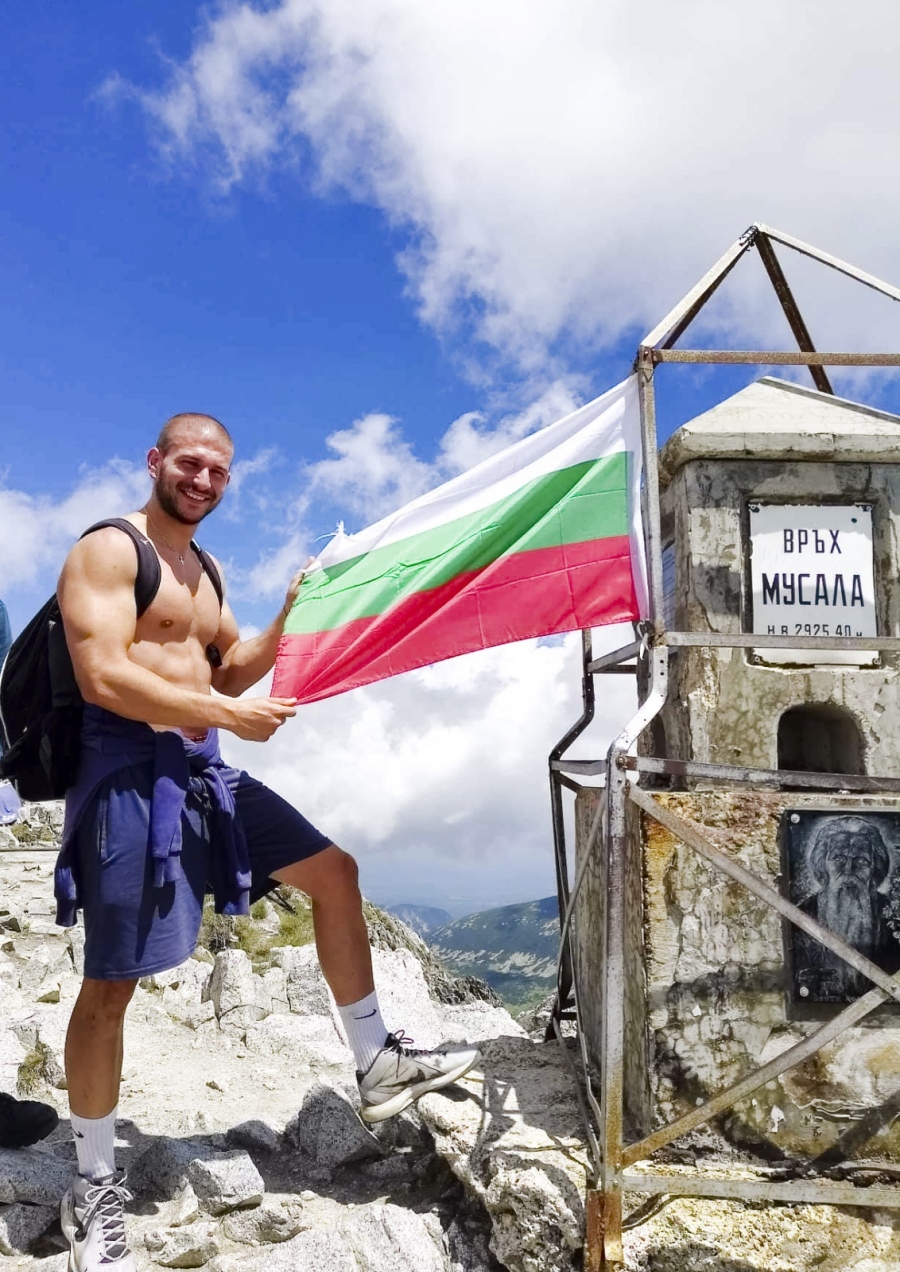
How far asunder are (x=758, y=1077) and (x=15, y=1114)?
11.9 ft

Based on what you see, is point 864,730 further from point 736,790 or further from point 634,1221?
point 634,1221

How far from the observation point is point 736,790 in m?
4.23

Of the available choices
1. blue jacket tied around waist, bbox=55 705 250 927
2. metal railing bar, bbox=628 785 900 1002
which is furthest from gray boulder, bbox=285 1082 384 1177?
metal railing bar, bbox=628 785 900 1002

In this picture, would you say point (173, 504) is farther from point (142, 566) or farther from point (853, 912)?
point (853, 912)

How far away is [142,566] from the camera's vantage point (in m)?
4.10

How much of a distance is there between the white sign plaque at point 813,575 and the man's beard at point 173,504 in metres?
2.67

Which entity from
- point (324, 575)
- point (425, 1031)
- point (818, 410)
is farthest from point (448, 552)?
point (425, 1031)

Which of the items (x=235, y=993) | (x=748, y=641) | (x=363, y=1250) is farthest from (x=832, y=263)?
(x=235, y=993)

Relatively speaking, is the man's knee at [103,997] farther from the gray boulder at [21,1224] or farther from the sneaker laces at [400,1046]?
the sneaker laces at [400,1046]

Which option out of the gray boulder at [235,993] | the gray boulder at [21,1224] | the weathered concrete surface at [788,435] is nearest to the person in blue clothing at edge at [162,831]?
the gray boulder at [21,1224]

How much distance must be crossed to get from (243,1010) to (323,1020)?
0.70 m

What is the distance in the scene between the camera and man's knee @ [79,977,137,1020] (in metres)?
3.94

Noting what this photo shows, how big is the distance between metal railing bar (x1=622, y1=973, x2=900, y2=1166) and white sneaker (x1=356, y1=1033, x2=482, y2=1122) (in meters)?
1.16

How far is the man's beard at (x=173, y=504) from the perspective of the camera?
4.40 metres
